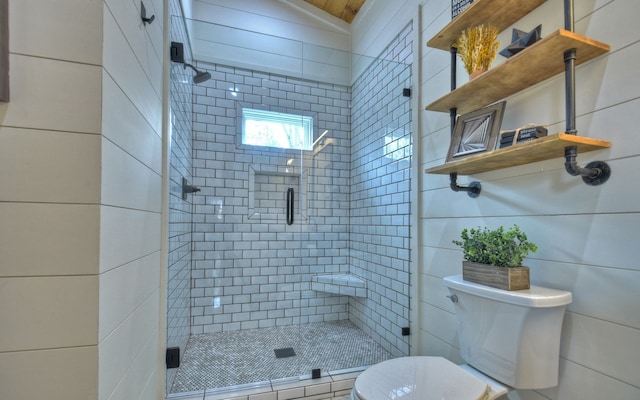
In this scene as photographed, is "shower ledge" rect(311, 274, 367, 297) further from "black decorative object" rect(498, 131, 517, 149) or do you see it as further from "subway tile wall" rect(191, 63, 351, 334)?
"black decorative object" rect(498, 131, 517, 149)

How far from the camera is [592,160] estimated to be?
3.40ft

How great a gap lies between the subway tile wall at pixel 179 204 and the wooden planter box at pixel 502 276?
159 cm

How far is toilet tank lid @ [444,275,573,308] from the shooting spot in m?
1.01

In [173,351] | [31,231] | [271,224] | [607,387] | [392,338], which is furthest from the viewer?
[271,224]

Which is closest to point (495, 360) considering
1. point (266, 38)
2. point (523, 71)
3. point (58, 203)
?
point (523, 71)

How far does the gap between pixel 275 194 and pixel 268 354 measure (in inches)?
51.2

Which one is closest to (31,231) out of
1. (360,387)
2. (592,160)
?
(360,387)

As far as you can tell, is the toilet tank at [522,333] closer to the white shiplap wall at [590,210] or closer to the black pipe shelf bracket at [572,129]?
the white shiplap wall at [590,210]

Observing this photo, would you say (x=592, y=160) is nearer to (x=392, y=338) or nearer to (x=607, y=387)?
(x=607, y=387)

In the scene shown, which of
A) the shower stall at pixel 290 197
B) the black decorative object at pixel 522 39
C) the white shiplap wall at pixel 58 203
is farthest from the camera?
the shower stall at pixel 290 197

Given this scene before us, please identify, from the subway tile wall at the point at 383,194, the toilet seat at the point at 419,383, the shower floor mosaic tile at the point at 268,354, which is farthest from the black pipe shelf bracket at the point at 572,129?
the shower floor mosaic tile at the point at 268,354

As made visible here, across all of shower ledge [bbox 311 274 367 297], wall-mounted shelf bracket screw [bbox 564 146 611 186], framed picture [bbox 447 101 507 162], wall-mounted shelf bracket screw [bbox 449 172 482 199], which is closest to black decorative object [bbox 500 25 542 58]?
framed picture [bbox 447 101 507 162]

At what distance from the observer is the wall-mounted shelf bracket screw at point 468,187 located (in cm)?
151

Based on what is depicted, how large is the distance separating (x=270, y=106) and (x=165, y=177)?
1.39m
